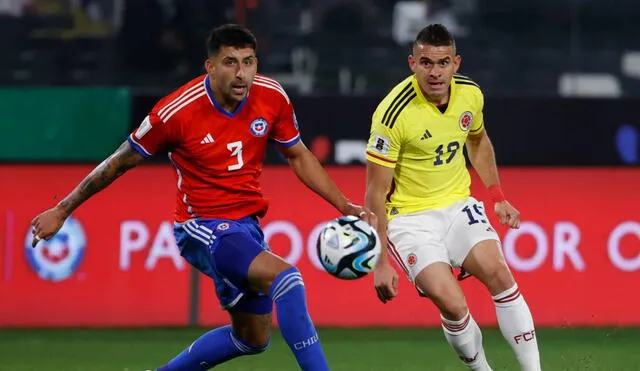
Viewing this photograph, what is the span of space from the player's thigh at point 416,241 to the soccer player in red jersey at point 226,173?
66cm

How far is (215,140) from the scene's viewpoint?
6.61 meters

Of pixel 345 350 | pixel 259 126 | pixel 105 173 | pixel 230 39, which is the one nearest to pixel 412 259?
pixel 259 126

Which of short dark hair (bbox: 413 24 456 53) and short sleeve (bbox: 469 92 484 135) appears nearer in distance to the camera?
short dark hair (bbox: 413 24 456 53)

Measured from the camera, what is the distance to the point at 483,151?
24.6ft

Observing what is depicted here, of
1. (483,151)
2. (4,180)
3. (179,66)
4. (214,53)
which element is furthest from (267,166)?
(214,53)

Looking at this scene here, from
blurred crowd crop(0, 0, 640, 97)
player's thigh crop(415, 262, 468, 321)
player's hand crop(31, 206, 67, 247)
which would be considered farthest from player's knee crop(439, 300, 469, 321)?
blurred crowd crop(0, 0, 640, 97)

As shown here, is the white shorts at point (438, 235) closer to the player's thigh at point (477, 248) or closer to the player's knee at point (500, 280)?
the player's thigh at point (477, 248)

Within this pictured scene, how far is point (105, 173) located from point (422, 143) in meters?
1.70

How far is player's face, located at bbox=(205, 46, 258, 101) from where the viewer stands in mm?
6457

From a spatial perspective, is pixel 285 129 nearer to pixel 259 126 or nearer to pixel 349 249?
pixel 259 126

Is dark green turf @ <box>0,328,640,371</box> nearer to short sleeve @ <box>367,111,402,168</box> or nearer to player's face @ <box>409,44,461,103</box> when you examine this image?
short sleeve @ <box>367,111,402,168</box>

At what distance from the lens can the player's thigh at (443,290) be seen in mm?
6895

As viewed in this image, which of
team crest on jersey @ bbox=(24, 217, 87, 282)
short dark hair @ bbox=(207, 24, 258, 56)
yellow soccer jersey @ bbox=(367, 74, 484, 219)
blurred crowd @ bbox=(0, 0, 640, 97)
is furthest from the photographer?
blurred crowd @ bbox=(0, 0, 640, 97)

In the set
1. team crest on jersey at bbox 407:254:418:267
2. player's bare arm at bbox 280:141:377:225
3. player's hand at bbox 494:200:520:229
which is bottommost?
team crest on jersey at bbox 407:254:418:267
